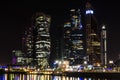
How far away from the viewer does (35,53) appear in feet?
581

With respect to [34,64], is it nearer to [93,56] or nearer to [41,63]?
[41,63]

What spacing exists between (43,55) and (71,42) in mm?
14101

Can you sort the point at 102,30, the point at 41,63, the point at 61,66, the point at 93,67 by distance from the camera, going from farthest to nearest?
the point at 102,30 < the point at 41,63 < the point at 93,67 < the point at 61,66

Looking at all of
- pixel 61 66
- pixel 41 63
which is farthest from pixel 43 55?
pixel 61 66

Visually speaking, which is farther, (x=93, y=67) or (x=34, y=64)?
(x=34, y=64)

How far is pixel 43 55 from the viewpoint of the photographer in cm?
17425

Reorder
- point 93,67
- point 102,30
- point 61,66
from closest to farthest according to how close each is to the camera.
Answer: point 61,66, point 93,67, point 102,30

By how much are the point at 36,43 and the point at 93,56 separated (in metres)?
27.2

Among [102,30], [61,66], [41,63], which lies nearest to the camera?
[61,66]

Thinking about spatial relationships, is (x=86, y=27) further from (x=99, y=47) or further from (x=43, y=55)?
(x=43, y=55)

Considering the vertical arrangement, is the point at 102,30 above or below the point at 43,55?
above

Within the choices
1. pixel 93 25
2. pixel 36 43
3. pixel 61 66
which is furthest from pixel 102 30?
pixel 61 66

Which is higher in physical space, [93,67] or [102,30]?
[102,30]

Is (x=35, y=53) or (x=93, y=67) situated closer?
(x=93, y=67)
